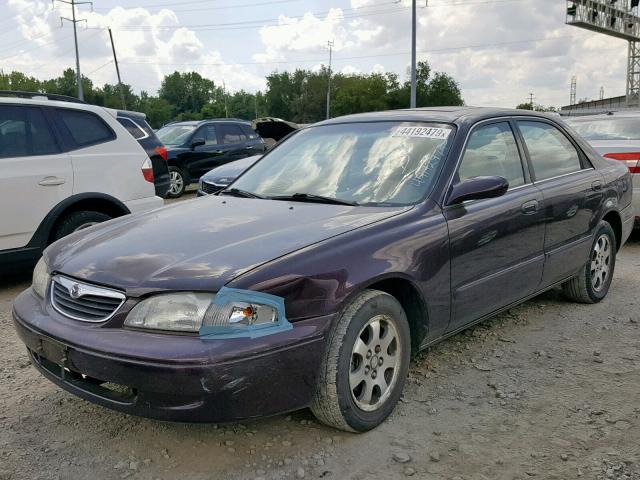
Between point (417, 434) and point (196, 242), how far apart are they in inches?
55.0

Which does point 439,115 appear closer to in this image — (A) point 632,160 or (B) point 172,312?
(B) point 172,312

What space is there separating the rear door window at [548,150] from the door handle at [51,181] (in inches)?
155

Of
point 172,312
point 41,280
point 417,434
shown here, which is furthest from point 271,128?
point 172,312

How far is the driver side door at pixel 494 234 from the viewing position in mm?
3457

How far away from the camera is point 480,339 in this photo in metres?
4.28

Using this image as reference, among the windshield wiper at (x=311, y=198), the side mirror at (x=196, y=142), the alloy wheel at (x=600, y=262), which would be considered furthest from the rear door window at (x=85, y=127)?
the side mirror at (x=196, y=142)

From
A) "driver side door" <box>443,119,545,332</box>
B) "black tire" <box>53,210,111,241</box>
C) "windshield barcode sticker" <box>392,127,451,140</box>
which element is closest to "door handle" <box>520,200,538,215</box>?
"driver side door" <box>443,119,545,332</box>

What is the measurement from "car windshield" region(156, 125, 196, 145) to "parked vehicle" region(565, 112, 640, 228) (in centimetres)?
802

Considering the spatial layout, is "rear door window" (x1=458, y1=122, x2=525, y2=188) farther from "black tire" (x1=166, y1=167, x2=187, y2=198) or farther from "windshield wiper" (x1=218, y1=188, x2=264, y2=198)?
"black tire" (x1=166, y1=167, x2=187, y2=198)

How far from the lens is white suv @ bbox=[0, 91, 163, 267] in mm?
5379

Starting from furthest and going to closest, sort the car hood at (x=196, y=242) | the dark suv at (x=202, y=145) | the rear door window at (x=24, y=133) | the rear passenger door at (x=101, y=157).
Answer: the dark suv at (x=202, y=145)
the rear passenger door at (x=101, y=157)
the rear door window at (x=24, y=133)
the car hood at (x=196, y=242)

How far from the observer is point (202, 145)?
532 inches

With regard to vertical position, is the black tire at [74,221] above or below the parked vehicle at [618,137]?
below

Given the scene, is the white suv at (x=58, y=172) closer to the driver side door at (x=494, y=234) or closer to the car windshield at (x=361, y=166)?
the car windshield at (x=361, y=166)
